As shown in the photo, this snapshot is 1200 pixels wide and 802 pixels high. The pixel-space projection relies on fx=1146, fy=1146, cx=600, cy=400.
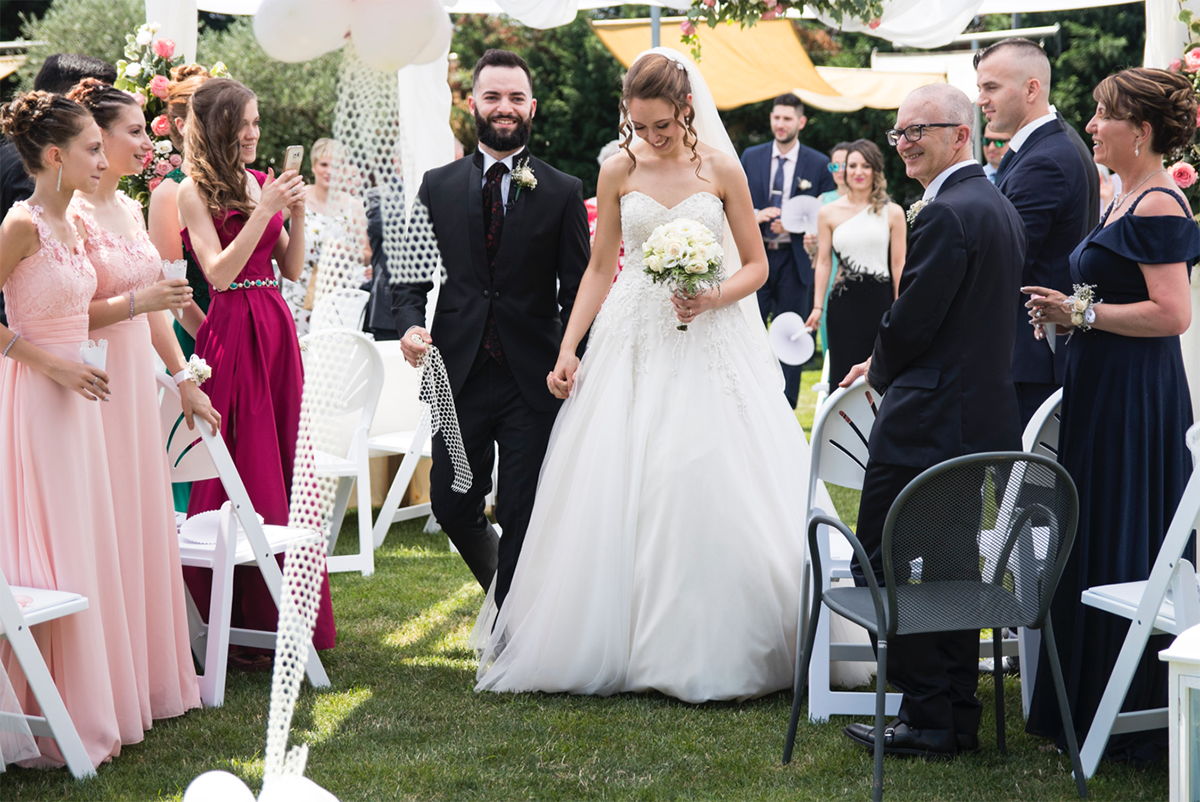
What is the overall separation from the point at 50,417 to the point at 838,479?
2.54 metres

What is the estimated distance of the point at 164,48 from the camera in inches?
197

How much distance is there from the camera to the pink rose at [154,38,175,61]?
5012mm

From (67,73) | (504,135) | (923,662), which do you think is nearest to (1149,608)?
(923,662)

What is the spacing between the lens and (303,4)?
4.83 feet

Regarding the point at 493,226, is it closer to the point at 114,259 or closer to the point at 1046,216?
the point at 114,259

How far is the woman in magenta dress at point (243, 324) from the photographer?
4324mm

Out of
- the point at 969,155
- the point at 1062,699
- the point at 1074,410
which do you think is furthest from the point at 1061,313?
the point at 1062,699

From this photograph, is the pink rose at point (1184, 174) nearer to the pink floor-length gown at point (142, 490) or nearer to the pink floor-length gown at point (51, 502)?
the pink floor-length gown at point (142, 490)

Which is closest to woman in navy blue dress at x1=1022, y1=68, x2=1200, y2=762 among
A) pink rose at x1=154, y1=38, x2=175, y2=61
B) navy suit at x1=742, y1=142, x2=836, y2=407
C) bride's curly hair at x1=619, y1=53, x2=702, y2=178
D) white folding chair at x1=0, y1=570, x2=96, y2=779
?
bride's curly hair at x1=619, y1=53, x2=702, y2=178

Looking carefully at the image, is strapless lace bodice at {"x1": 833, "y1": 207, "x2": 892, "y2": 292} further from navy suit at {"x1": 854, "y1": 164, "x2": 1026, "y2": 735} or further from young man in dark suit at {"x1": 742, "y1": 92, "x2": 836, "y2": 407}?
navy suit at {"x1": 854, "y1": 164, "x2": 1026, "y2": 735}

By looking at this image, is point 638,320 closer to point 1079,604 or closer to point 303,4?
point 1079,604

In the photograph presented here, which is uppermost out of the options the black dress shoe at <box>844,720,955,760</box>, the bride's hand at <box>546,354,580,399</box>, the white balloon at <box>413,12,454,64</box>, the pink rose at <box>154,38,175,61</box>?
the pink rose at <box>154,38,175,61</box>

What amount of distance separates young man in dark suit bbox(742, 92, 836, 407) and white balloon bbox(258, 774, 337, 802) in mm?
7742

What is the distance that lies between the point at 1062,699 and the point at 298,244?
3.27 m
